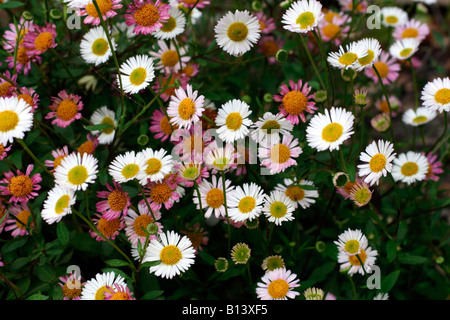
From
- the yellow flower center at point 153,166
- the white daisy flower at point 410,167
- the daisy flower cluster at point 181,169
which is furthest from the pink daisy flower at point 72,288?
the white daisy flower at point 410,167

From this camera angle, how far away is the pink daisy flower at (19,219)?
1380mm

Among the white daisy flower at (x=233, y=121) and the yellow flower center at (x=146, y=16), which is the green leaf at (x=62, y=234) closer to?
the white daisy flower at (x=233, y=121)

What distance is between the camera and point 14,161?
4.48ft

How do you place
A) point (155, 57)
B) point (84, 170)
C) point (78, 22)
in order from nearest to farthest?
point (84, 170) < point (78, 22) < point (155, 57)

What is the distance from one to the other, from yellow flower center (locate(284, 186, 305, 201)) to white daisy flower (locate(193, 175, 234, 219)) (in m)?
0.17

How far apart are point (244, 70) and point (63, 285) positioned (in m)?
1.06

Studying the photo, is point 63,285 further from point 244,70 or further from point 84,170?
point 244,70

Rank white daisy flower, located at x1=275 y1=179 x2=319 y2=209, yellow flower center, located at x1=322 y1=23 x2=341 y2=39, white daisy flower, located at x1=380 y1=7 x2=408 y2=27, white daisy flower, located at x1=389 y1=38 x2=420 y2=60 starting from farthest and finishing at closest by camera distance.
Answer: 1. white daisy flower, located at x1=380 y1=7 x2=408 y2=27
2. yellow flower center, located at x1=322 y1=23 x2=341 y2=39
3. white daisy flower, located at x1=389 y1=38 x2=420 y2=60
4. white daisy flower, located at x1=275 y1=179 x2=319 y2=209

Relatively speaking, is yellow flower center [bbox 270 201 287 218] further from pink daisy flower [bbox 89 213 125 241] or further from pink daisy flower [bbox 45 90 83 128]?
pink daisy flower [bbox 45 90 83 128]

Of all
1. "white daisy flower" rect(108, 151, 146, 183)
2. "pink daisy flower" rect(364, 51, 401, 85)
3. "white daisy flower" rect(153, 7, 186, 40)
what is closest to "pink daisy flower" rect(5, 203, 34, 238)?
"white daisy flower" rect(108, 151, 146, 183)

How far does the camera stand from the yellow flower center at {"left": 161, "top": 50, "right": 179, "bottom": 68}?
1560 mm

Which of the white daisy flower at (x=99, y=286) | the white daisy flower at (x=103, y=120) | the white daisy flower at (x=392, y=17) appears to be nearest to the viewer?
the white daisy flower at (x=99, y=286)

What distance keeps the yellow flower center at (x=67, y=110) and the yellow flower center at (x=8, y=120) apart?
22cm
